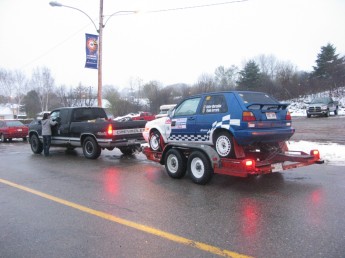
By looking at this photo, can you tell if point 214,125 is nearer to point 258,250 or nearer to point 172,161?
point 172,161

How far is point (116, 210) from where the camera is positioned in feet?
17.9

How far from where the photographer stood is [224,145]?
6973 mm

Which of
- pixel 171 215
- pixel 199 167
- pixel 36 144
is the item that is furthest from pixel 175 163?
pixel 36 144

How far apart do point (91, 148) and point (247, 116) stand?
6.76 m

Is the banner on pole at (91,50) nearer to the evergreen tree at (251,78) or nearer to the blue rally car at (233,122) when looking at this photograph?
the blue rally car at (233,122)

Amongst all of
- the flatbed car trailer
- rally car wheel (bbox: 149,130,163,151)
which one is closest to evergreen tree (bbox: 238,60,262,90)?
rally car wheel (bbox: 149,130,163,151)

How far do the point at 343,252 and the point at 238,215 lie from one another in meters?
1.68

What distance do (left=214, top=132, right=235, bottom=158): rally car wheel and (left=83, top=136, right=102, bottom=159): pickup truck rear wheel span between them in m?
5.61

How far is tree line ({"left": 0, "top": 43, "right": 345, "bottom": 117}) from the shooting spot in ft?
172

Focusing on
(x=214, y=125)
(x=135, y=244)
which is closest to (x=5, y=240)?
(x=135, y=244)

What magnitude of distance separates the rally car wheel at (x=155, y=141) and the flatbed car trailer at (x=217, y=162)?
0.74 meters

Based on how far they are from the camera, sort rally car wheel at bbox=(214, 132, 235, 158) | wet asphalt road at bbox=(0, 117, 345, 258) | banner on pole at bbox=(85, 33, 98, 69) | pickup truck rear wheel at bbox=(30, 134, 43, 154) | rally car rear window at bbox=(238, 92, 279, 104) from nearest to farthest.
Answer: wet asphalt road at bbox=(0, 117, 345, 258) → rally car wheel at bbox=(214, 132, 235, 158) → rally car rear window at bbox=(238, 92, 279, 104) → pickup truck rear wheel at bbox=(30, 134, 43, 154) → banner on pole at bbox=(85, 33, 98, 69)

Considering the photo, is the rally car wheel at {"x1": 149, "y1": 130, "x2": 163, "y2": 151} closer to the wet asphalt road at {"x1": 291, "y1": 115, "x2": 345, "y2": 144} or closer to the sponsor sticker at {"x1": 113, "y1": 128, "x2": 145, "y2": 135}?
the sponsor sticker at {"x1": 113, "y1": 128, "x2": 145, "y2": 135}

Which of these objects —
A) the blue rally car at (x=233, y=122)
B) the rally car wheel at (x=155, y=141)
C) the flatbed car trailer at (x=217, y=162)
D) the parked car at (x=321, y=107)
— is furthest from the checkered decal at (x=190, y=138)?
the parked car at (x=321, y=107)
